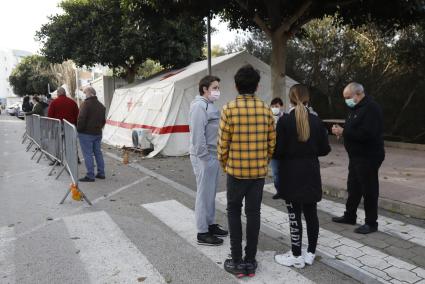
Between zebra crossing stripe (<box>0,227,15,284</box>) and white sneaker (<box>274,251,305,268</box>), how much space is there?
251 centimetres

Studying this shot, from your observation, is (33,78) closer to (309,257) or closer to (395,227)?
(395,227)

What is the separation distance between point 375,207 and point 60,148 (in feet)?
20.6

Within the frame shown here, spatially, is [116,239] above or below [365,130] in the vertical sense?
below

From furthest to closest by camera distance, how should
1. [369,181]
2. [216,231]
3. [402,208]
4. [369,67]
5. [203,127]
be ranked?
[369,67]
[402,208]
[369,181]
[216,231]
[203,127]

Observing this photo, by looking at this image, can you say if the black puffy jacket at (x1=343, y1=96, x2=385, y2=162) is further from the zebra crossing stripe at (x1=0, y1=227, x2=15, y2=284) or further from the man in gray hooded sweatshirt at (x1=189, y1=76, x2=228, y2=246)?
the zebra crossing stripe at (x1=0, y1=227, x2=15, y2=284)

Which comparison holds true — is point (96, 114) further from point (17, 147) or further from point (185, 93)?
point (17, 147)

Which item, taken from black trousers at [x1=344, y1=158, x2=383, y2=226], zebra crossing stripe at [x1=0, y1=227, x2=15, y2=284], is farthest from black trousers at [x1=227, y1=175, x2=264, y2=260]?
zebra crossing stripe at [x1=0, y1=227, x2=15, y2=284]

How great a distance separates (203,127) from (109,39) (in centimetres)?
1372

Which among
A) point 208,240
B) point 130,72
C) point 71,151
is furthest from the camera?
point 130,72

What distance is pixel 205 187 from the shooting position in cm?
434

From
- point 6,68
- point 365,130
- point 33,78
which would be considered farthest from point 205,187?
point 6,68

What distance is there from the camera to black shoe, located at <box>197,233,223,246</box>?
4.40m

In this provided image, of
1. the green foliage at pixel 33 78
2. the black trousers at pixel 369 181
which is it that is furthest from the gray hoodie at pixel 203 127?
the green foliage at pixel 33 78

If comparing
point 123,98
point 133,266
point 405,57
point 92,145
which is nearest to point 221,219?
point 133,266
